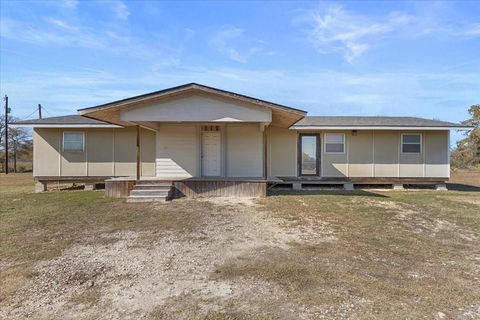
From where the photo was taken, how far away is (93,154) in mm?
13273

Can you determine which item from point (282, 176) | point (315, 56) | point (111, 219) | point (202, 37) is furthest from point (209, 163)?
point (315, 56)

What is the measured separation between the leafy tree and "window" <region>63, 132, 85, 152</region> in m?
28.1

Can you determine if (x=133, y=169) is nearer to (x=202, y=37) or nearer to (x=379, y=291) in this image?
(x=202, y=37)

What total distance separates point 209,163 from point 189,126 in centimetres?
164

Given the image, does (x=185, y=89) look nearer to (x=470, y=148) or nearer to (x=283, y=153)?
(x=283, y=153)

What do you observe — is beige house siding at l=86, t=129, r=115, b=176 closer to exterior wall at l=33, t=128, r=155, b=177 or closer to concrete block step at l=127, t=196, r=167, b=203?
exterior wall at l=33, t=128, r=155, b=177

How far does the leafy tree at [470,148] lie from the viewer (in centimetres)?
2547

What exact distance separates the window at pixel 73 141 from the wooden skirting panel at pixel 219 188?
5785 millimetres

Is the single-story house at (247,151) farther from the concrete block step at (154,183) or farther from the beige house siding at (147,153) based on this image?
the concrete block step at (154,183)

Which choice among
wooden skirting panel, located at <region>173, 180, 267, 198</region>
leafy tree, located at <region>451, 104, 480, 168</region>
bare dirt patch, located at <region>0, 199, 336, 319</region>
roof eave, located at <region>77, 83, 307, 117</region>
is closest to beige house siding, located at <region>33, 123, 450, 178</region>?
wooden skirting panel, located at <region>173, 180, 267, 198</region>

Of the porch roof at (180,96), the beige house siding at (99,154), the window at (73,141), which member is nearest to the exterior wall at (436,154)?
the porch roof at (180,96)

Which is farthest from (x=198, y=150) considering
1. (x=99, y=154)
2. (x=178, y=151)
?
(x=99, y=154)

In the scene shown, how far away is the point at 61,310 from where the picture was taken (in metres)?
3.02

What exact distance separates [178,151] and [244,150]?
2.57m
